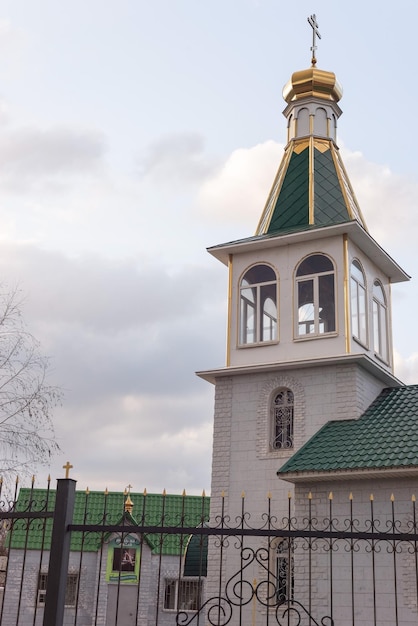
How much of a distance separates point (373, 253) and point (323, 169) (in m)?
2.58

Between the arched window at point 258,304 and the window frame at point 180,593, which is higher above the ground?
the arched window at point 258,304

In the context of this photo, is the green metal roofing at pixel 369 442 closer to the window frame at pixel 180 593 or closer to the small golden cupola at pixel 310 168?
the small golden cupola at pixel 310 168

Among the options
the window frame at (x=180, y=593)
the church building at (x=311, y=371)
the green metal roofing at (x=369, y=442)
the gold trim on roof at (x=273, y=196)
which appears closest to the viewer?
the green metal roofing at (x=369, y=442)

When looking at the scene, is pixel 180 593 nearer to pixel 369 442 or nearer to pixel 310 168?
pixel 369 442

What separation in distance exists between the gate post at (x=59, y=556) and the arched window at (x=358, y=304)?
10689mm

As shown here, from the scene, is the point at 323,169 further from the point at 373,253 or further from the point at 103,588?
the point at 103,588

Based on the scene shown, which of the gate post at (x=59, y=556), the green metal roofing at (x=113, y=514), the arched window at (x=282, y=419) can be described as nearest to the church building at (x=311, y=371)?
the arched window at (x=282, y=419)

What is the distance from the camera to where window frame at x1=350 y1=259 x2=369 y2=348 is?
16.8m

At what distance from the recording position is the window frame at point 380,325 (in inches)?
706

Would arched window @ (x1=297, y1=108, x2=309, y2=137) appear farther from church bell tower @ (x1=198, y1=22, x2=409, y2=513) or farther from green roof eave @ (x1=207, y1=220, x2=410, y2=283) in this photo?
green roof eave @ (x1=207, y1=220, x2=410, y2=283)

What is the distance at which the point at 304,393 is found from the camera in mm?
16250

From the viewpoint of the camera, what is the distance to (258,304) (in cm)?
1784

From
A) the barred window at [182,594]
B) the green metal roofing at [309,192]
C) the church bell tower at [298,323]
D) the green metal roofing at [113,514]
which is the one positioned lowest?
the barred window at [182,594]

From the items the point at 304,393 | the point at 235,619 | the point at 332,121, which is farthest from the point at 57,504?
the point at 332,121
